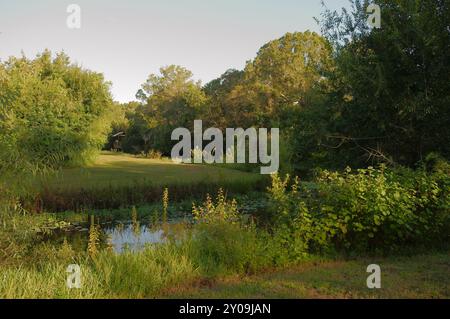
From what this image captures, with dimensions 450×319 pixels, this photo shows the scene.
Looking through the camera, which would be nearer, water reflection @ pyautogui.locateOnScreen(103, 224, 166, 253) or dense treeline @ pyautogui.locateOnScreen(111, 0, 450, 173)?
dense treeline @ pyautogui.locateOnScreen(111, 0, 450, 173)

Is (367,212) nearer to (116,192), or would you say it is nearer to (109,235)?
(109,235)

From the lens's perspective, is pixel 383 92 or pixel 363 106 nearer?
pixel 383 92

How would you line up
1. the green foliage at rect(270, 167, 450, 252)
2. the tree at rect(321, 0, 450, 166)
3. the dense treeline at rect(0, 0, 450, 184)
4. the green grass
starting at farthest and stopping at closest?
the green grass, the tree at rect(321, 0, 450, 166), the green foliage at rect(270, 167, 450, 252), the dense treeline at rect(0, 0, 450, 184)

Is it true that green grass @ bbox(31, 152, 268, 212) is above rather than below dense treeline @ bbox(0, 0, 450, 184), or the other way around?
below

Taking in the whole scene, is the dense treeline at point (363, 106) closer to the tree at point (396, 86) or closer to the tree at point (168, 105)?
the tree at point (396, 86)

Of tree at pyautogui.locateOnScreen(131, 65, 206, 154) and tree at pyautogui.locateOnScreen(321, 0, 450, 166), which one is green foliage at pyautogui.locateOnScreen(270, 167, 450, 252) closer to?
tree at pyautogui.locateOnScreen(321, 0, 450, 166)

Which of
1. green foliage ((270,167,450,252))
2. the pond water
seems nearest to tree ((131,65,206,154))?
the pond water

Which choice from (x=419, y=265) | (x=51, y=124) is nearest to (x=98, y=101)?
(x=51, y=124)

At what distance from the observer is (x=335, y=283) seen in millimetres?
5844

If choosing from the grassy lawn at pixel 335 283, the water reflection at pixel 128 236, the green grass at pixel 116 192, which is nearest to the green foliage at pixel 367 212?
the grassy lawn at pixel 335 283

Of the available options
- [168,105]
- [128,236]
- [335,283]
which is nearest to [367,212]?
[335,283]

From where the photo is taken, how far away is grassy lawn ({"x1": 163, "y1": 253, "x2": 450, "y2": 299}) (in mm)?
5383
